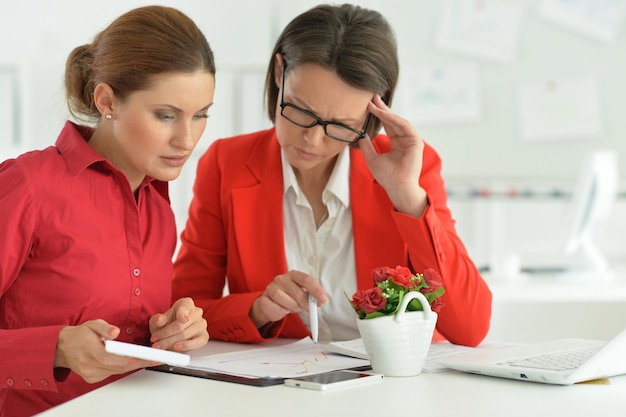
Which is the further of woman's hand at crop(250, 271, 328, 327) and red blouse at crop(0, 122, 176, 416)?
woman's hand at crop(250, 271, 328, 327)

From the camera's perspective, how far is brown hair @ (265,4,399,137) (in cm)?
159

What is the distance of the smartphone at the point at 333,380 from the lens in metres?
1.14

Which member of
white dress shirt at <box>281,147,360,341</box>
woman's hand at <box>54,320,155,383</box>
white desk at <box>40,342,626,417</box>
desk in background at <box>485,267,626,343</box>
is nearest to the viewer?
white desk at <box>40,342,626,417</box>

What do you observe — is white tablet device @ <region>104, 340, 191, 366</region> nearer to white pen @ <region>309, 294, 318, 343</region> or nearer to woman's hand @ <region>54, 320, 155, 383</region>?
woman's hand @ <region>54, 320, 155, 383</region>

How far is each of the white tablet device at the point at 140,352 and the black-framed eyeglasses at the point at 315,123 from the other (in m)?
0.62

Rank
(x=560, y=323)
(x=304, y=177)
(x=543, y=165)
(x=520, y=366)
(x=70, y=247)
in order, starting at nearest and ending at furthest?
1. (x=520, y=366)
2. (x=70, y=247)
3. (x=304, y=177)
4. (x=560, y=323)
5. (x=543, y=165)

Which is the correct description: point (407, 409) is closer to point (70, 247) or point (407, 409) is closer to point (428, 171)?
point (70, 247)

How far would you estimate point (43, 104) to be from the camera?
12.5ft

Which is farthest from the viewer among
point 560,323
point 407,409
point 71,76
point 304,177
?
point 560,323

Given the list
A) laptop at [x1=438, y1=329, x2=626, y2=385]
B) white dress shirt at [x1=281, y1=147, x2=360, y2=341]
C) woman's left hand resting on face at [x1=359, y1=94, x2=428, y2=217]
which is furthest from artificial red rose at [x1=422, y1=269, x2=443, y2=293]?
white dress shirt at [x1=281, y1=147, x2=360, y2=341]

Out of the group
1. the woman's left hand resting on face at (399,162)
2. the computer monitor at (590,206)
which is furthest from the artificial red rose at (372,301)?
the computer monitor at (590,206)

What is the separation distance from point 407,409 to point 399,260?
0.67 meters

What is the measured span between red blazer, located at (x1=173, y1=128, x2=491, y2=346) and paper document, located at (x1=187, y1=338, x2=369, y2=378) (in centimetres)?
14

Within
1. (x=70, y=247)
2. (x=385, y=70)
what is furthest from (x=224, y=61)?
(x=70, y=247)
